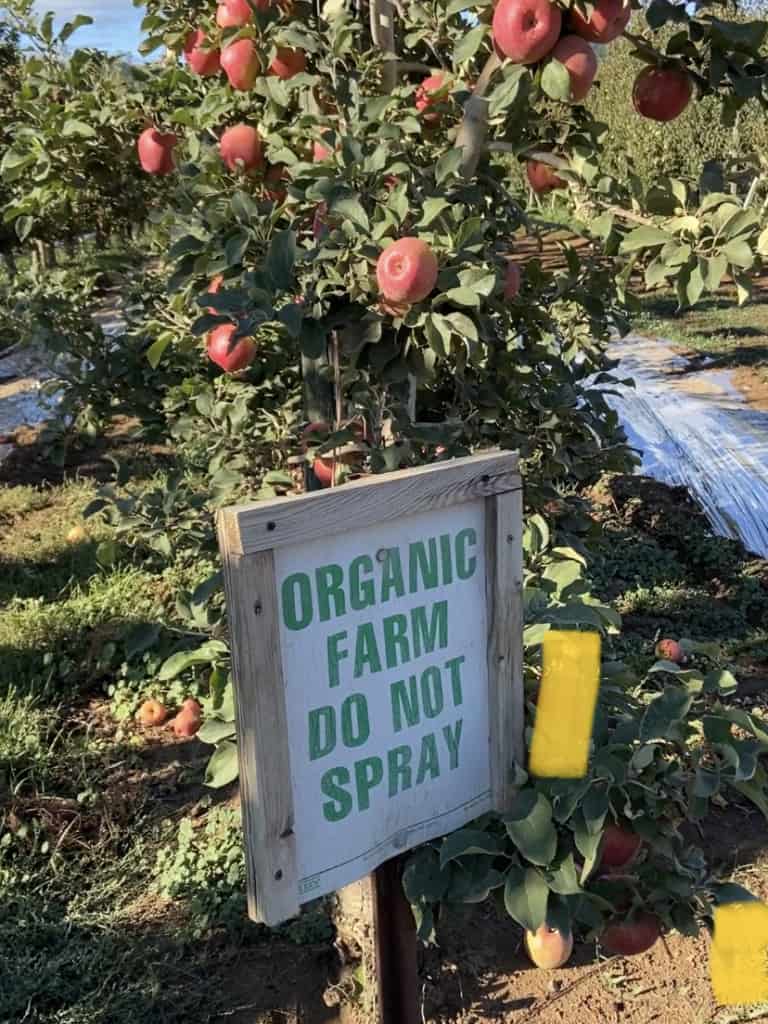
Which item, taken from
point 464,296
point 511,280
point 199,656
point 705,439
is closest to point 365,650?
point 464,296

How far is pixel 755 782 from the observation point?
117 centimetres

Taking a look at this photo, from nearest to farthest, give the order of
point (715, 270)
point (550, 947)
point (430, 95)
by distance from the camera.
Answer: point (715, 270) → point (430, 95) → point (550, 947)

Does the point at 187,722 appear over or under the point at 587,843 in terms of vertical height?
under

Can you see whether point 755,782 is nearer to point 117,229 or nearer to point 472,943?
point 472,943

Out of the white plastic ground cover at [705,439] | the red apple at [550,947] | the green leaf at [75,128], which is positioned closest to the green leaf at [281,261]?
the green leaf at [75,128]

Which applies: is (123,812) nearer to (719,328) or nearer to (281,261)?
(281,261)

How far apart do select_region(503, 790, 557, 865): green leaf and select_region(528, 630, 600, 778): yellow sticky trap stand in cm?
5

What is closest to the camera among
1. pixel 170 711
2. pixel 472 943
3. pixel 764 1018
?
pixel 764 1018

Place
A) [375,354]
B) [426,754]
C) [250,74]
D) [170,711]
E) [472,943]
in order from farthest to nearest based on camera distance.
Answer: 1. [170,711]
2. [472,943]
3. [250,74]
4. [375,354]
5. [426,754]

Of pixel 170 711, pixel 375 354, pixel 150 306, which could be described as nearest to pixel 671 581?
pixel 170 711

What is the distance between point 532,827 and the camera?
1042mm

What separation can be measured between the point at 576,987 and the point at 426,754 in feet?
3.57

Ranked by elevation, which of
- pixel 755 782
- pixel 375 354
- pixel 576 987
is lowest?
pixel 576 987

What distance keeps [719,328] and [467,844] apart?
26.3 feet
